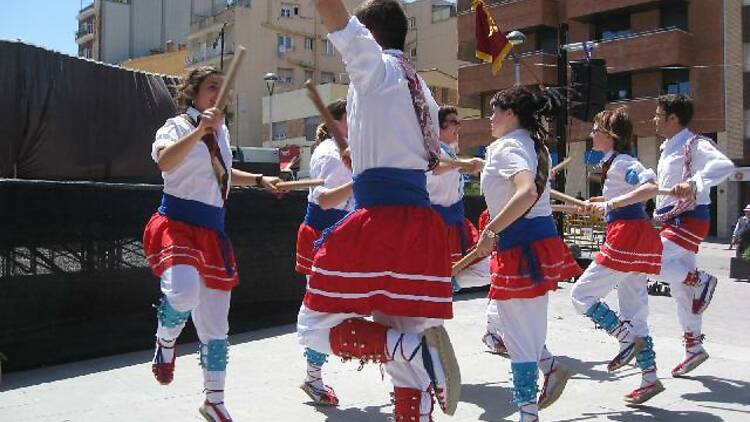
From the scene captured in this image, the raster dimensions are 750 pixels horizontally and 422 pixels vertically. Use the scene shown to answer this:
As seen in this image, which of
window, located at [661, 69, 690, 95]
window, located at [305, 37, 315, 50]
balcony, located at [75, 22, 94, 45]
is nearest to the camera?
window, located at [661, 69, 690, 95]

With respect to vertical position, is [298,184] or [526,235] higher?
[298,184]

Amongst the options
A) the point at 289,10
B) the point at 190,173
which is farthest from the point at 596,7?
the point at 190,173

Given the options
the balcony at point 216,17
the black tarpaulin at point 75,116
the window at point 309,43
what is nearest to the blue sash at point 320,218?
the black tarpaulin at point 75,116

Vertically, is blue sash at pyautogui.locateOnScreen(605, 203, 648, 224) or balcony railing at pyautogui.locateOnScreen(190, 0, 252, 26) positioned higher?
balcony railing at pyautogui.locateOnScreen(190, 0, 252, 26)

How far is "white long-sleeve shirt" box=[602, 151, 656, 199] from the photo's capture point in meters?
5.00

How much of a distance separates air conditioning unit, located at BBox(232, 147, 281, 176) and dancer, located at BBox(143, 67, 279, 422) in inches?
435

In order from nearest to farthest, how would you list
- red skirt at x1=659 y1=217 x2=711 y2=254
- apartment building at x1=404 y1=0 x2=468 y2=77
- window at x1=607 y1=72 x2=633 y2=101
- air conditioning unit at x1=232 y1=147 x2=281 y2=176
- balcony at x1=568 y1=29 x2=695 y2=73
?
red skirt at x1=659 y1=217 x2=711 y2=254
air conditioning unit at x1=232 y1=147 x2=281 y2=176
balcony at x1=568 y1=29 x2=695 y2=73
window at x1=607 y1=72 x2=633 y2=101
apartment building at x1=404 y1=0 x2=468 y2=77

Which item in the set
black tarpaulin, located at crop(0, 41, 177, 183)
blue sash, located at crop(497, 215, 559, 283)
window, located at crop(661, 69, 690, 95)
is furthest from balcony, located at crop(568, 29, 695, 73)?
blue sash, located at crop(497, 215, 559, 283)

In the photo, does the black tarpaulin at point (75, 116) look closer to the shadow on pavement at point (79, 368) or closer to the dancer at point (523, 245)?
the shadow on pavement at point (79, 368)

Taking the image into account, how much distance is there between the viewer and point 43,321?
561 centimetres

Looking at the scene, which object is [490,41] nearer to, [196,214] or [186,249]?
[196,214]

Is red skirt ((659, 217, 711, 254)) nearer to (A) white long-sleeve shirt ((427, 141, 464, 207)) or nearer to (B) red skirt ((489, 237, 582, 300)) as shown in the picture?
(A) white long-sleeve shirt ((427, 141, 464, 207))

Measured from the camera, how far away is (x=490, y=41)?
11133 millimetres

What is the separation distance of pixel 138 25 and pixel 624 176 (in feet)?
215
